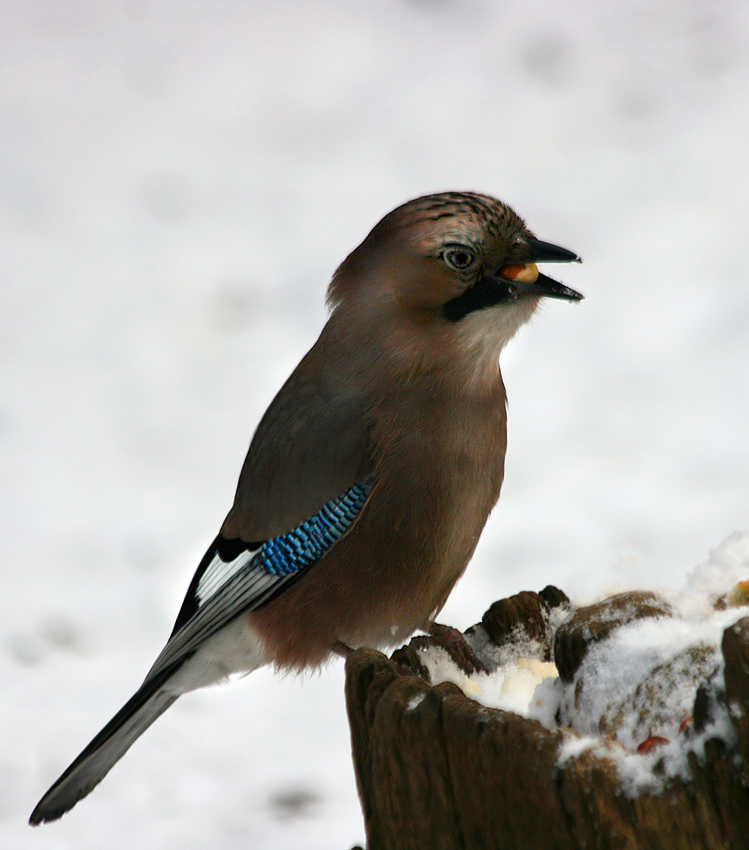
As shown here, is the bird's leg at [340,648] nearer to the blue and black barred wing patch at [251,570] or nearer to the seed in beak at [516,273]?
the blue and black barred wing patch at [251,570]

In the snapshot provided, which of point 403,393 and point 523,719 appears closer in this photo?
point 523,719

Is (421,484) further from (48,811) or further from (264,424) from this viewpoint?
(48,811)

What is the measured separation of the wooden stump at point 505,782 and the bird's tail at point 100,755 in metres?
1.00

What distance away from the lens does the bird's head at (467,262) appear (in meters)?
1.89

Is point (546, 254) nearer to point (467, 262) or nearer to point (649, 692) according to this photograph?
point (467, 262)

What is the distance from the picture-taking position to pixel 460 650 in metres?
1.84

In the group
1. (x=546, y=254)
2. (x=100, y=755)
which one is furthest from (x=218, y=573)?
(x=546, y=254)

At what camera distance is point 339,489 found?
1945 millimetres

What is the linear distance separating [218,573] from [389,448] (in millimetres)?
571

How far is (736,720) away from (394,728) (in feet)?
1.37

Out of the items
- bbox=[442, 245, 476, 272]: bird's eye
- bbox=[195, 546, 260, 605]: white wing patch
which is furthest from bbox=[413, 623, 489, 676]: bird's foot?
bbox=[442, 245, 476, 272]: bird's eye

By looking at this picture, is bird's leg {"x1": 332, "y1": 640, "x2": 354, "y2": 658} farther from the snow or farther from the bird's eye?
the bird's eye

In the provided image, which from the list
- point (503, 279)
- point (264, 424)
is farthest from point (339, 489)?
point (503, 279)

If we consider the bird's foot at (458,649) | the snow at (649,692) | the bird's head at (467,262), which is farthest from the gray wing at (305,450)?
the snow at (649,692)
